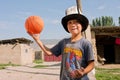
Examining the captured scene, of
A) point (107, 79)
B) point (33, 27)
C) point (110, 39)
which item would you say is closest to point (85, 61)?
point (33, 27)

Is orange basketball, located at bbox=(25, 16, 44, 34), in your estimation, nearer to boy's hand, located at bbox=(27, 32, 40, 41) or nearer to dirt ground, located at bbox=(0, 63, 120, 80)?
boy's hand, located at bbox=(27, 32, 40, 41)

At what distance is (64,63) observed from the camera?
3367 millimetres

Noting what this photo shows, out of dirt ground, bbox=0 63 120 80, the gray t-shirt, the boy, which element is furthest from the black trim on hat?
dirt ground, bbox=0 63 120 80

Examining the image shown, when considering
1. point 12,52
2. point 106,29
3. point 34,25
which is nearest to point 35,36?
point 34,25

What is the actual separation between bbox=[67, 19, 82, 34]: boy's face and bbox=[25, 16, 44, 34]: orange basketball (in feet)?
1.35

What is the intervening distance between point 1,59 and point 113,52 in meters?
11.6

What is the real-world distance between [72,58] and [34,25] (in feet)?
2.16

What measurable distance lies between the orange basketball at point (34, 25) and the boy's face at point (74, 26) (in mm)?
411

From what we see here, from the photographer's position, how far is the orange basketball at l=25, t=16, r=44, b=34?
3.57 m

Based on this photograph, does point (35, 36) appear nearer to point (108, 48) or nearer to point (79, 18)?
point (79, 18)

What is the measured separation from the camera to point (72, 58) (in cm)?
331

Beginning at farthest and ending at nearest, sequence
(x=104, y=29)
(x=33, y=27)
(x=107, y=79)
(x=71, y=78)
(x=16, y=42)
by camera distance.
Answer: (x=16, y=42) → (x=104, y=29) → (x=107, y=79) → (x=33, y=27) → (x=71, y=78)

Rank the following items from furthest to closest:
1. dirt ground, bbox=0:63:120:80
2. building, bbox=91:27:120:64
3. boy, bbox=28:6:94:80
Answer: building, bbox=91:27:120:64
dirt ground, bbox=0:63:120:80
boy, bbox=28:6:94:80

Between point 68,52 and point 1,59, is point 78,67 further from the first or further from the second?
point 1,59
